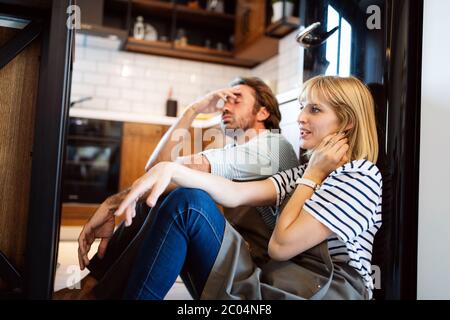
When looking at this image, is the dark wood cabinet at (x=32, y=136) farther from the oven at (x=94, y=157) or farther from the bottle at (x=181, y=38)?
the bottle at (x=181, y=38)

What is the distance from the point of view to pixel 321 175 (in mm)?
925

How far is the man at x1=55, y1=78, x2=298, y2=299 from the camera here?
97 centimetres

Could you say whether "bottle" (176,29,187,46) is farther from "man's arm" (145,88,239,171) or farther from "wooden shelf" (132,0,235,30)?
"man's arm" (145,88,239,171)

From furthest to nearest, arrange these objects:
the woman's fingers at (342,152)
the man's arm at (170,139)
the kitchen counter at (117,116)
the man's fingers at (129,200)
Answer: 1. the kitchen counter at (117,116)
2. the man's arm at (170,139)
3. the woman's fingers at (342,152)
4. the man's fingers at (129,200)

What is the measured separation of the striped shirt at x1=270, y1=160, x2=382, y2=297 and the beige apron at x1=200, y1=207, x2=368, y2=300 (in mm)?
29

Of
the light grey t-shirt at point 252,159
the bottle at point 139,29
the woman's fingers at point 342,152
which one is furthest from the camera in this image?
the bottle at point 139,29

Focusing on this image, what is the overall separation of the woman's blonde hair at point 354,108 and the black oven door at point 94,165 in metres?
1.88

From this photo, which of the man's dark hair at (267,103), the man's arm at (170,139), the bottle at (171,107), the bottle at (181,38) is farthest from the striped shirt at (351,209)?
the bottle at (181,38)

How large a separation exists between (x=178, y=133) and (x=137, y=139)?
52.6 inches

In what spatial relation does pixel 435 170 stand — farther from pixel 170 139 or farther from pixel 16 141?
pixel 16 141

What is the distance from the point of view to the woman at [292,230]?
2.77 feet

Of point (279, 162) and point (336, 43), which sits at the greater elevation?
point (336, 43)
